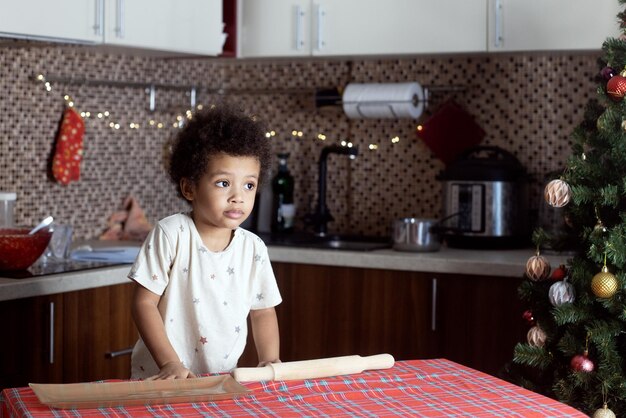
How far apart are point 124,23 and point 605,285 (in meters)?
1.71

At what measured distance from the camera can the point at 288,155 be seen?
150 inches

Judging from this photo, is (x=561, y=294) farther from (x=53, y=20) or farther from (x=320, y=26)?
(x=53, y=20)

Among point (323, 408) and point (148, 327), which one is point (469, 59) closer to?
point (148, 327)

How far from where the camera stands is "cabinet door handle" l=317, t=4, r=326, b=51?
3482 millimetres

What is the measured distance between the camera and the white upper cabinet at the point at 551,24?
3090mm

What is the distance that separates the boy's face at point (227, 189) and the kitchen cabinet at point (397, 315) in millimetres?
1245

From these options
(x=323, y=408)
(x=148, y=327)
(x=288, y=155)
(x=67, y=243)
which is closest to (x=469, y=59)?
(x=288, y=155)

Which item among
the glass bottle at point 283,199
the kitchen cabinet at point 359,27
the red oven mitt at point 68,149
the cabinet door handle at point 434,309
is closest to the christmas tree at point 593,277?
the cabinet door handle at point 434,309

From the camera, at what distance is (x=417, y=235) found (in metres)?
3.29

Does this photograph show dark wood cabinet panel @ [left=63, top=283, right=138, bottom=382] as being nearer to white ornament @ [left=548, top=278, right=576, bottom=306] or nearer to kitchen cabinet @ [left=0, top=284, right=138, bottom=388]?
kitchen cabinet @ [left=0, top=284, right=138, bottom=388]

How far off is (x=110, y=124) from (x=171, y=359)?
1.97 meters

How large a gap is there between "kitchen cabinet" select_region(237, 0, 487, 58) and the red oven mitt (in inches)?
25.0

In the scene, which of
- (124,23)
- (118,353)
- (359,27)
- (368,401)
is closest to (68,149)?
(124,23)

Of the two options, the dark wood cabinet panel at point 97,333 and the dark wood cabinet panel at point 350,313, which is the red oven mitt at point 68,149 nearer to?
the dark wood cabinet panel at point 97,333
